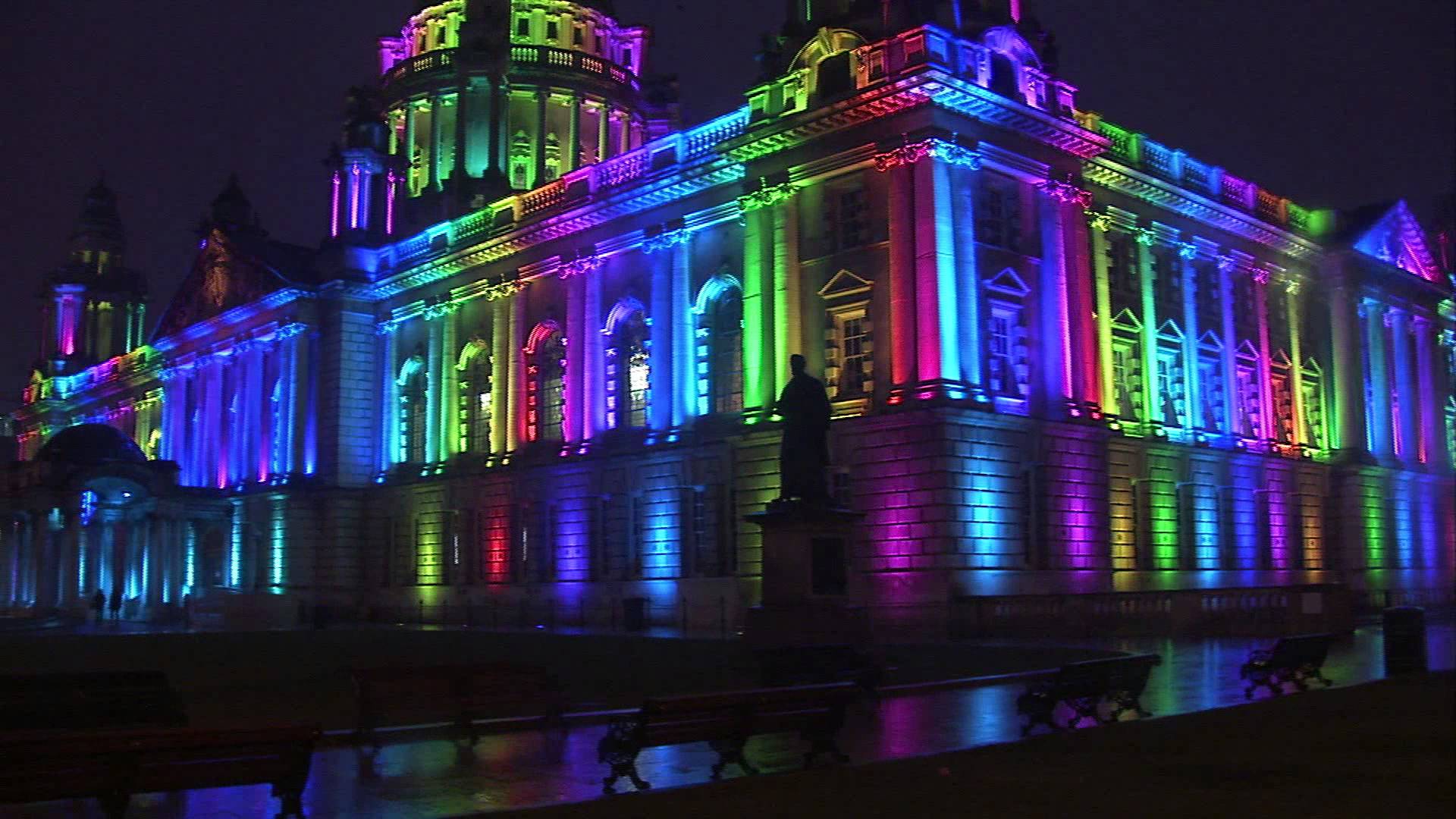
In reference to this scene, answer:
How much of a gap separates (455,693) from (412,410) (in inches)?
1837

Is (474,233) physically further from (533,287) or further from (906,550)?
(906,550)

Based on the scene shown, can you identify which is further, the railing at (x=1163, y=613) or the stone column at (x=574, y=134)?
the stone column at (x=574, y=134)

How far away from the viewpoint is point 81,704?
1456cm

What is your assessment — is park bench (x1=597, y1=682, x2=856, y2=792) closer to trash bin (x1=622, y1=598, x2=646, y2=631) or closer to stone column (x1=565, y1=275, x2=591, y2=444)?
trash bin (x1=622, y1=598, x2=646, y2=631)

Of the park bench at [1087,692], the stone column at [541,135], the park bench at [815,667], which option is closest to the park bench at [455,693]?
the park bench at [815,667]

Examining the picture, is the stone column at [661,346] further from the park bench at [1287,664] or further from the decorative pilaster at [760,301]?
the park bench at [1287,664]

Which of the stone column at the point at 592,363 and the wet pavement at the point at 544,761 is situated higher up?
the stone column at the point at 592,363

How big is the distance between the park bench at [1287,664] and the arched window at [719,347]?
2659cm

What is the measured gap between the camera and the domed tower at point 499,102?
234 feet

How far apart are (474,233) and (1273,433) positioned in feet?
107

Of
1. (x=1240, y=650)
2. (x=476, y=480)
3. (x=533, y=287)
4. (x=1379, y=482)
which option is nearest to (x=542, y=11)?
(x=533, y=287)

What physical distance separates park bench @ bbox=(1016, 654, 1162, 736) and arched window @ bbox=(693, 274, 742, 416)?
1130 inches

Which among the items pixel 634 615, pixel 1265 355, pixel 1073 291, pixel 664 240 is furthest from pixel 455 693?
pixel 1265 355

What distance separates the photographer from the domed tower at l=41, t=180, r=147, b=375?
93125 millimetres
